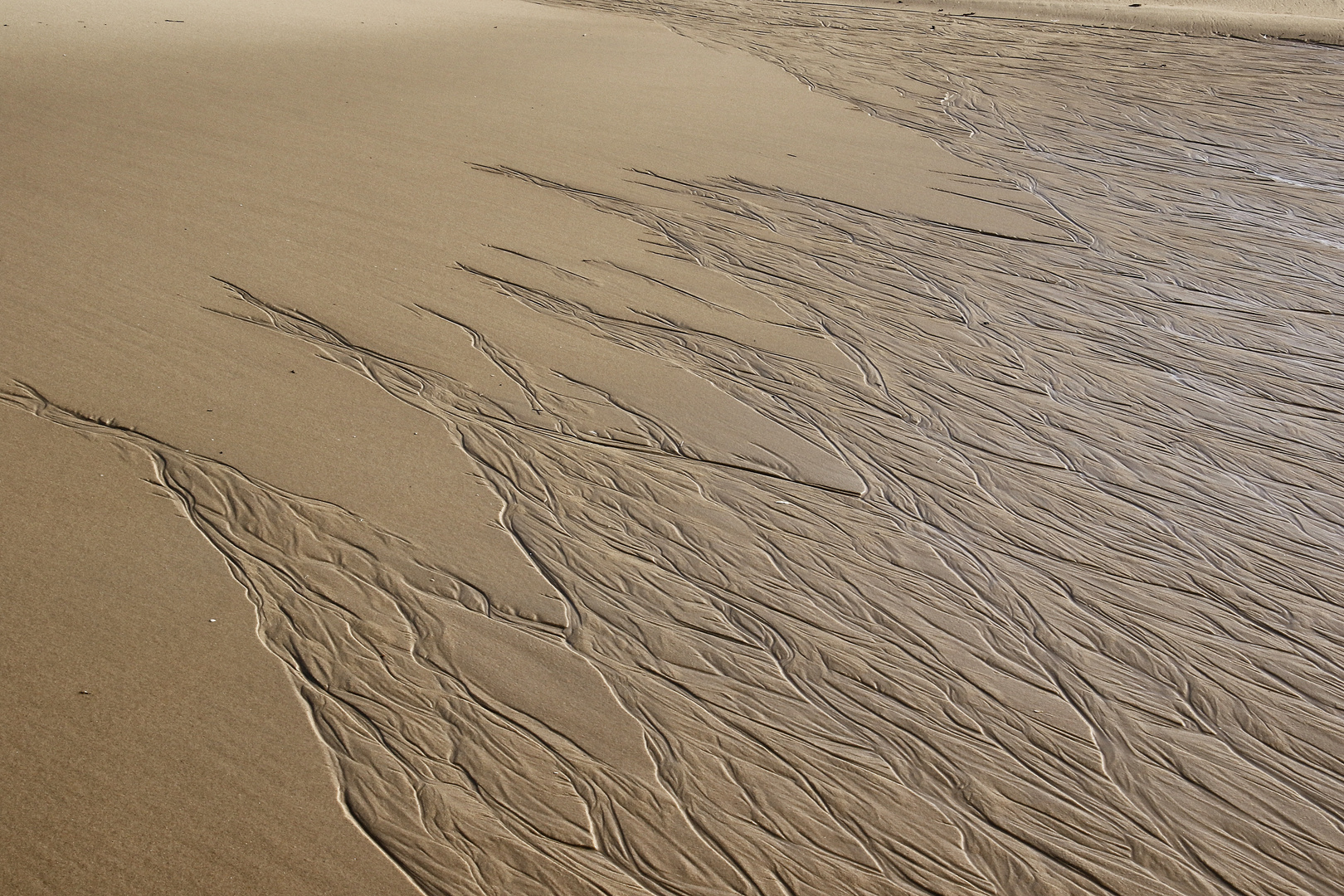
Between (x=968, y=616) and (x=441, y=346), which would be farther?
(x=441, y=346)

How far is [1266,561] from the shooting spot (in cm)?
232

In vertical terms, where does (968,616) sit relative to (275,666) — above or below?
above

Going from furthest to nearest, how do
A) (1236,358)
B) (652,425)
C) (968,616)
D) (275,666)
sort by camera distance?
(1236,358)
(652,425)
(968,616)
(275,666)

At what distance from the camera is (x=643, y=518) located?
2.29 m

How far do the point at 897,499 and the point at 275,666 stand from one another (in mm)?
1485

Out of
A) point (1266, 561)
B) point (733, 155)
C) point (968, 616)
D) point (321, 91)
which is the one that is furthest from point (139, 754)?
point (321, 91)

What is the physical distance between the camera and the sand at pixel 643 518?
1603 mm

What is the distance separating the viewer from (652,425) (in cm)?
262

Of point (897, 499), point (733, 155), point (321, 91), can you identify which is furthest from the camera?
point (321, 91)

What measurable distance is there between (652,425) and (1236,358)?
2.03 m

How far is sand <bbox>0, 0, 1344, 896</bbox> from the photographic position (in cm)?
160

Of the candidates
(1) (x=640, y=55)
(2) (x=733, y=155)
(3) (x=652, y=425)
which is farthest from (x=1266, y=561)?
(1) (x=640, y=55)

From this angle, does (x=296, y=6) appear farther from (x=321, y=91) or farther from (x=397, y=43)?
(x=321, y=91)

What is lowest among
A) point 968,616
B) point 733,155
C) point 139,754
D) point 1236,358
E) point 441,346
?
point 139,754
